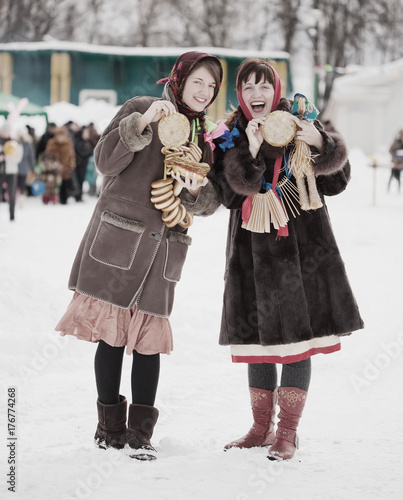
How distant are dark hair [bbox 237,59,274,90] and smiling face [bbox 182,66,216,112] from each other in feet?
0.55

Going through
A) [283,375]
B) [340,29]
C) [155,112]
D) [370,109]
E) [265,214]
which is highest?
[340,29]

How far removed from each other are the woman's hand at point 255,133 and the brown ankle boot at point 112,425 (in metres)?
1.21

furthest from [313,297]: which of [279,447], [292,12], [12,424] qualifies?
[292,12]

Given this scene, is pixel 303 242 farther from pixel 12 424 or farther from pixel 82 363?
pixel 82 363

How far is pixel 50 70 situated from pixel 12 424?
20.4m

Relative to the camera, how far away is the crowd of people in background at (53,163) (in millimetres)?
12391

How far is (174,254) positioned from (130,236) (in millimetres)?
212

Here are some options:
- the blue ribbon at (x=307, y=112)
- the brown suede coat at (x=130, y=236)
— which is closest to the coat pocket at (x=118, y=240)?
the brown suede coat at (x=130, y=236)

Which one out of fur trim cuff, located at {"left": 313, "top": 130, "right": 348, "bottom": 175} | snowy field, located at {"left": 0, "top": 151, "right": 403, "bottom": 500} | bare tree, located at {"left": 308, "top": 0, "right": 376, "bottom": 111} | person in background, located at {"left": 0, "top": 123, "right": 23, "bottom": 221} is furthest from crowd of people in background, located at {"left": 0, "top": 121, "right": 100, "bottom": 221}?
bare tree, located at {"left": 308, "top": 0, "right": 376, "bottom": 111}

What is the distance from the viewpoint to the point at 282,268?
2.73 meters

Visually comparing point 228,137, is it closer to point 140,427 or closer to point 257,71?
point 257,71

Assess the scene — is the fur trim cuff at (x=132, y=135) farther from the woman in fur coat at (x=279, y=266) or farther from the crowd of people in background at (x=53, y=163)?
the crowd of people in background at (x=53, y=163)

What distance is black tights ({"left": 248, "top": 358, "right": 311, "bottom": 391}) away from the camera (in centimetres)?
280

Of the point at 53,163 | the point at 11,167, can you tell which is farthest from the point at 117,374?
the point at 53,163
